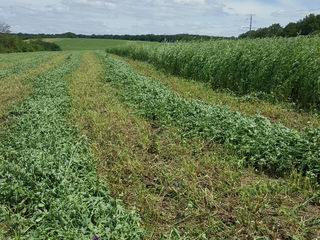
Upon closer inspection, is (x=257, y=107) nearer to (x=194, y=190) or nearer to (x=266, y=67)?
(x=266, y=67)

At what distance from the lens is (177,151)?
444 cm

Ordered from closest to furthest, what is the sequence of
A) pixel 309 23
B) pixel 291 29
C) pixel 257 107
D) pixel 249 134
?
pixel 249 134 < pixel 257 107 < pixel 291 29 < pixel 309 23

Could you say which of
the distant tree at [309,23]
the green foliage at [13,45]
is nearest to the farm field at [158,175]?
the distant tree at [309,23]

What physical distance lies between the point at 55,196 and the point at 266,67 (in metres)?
7.08

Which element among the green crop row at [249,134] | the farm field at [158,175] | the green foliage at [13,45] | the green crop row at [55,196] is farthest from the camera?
the green foliage at [13,45]

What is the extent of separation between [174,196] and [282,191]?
1.26 meters

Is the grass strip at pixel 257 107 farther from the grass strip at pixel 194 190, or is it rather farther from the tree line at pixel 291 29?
the tree line at pixel 291 29

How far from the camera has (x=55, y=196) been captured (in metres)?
2.94

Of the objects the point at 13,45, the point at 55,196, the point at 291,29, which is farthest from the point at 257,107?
the point at 13,45

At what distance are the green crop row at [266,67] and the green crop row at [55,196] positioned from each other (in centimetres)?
571

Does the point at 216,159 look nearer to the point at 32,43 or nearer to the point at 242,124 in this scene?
the point at 242,124

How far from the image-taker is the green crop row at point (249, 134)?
3820 millimetres

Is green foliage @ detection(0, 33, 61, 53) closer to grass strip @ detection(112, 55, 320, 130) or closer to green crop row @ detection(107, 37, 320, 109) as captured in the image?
green crop row @ detection(107, 37, 320, 109)

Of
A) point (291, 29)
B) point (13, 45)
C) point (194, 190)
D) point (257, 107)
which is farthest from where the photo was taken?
point (13, 45)
